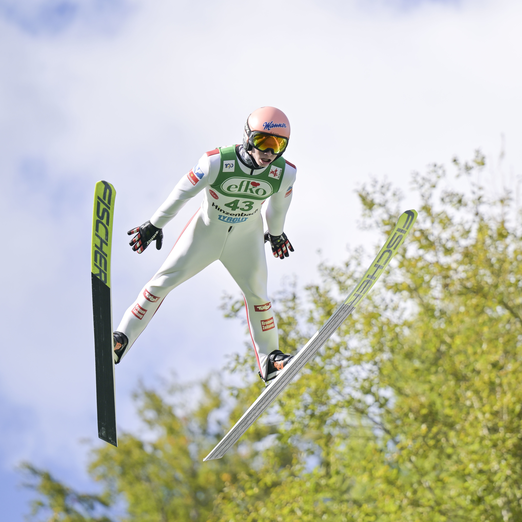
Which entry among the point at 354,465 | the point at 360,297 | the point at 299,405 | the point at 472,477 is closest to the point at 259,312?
the point at 360,297

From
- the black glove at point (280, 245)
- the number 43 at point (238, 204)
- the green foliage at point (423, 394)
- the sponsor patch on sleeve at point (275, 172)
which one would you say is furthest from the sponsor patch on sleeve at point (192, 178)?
the green foliage at point (423, 394)

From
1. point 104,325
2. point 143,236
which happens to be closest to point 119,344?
point 104,325

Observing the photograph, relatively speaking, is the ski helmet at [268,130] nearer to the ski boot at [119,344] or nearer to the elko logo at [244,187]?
the elko logo at [244,187]

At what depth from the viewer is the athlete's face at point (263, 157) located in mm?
4477

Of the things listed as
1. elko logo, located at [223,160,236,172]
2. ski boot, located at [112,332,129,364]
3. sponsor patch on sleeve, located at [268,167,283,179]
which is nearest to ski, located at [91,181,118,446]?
ski boot, located at [112,332,129,364]

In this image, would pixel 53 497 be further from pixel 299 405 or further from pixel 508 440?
pixel 508 440

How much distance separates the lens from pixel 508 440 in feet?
33.8

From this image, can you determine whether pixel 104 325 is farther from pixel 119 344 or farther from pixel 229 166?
pixel 229 166

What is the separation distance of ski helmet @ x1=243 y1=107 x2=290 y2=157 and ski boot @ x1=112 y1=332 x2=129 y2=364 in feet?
6.05

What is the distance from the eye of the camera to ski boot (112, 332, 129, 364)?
4895 millimetres

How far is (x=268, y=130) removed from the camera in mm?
4398

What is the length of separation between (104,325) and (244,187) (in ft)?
4.86

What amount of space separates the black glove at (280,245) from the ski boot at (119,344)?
1.49 meters

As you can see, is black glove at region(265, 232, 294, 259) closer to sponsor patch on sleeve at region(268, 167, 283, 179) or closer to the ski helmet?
sponsor patch on sleeve at region(268, 167, 283, 179)
